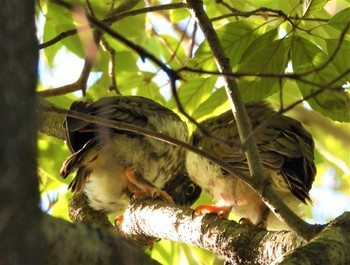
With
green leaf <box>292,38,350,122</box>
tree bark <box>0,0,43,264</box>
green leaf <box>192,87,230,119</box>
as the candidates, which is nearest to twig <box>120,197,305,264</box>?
green leaf <box>192,87,230,119</box>

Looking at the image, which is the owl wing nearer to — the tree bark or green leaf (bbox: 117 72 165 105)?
green leaf (bbox: 117 72 165 105)

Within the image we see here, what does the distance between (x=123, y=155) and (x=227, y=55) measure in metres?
0.98

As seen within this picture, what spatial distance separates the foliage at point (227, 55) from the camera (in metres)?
2.46

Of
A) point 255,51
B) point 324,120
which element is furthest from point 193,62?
point 324,120

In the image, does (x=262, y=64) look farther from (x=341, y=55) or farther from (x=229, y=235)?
(x=229, y=235)

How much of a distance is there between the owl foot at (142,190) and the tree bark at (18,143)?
7.73 feet

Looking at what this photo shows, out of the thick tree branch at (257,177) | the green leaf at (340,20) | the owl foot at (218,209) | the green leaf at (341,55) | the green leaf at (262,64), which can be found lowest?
the owl foot at (218,209)

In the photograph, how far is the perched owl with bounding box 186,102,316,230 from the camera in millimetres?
3006

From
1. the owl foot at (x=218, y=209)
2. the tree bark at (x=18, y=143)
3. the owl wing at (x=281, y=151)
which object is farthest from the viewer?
the owl wing at (x=281, y=151)

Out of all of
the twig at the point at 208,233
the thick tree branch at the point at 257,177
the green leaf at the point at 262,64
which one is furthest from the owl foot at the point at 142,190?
the thick tree branch at the point at 257,177

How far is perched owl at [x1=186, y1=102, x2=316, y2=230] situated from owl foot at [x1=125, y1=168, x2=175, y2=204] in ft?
0.81

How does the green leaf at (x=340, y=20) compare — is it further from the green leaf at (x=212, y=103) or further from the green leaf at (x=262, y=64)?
the green leaf at (x=212, y=103)

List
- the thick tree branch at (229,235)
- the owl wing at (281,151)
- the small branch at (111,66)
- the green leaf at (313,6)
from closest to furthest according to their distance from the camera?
the thick tree branch at (229,235), the green leaf at (313,6), the owl wing at (281,151), the small branch at (111,66)

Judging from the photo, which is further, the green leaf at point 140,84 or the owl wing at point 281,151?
the green leaf at point 140,84
